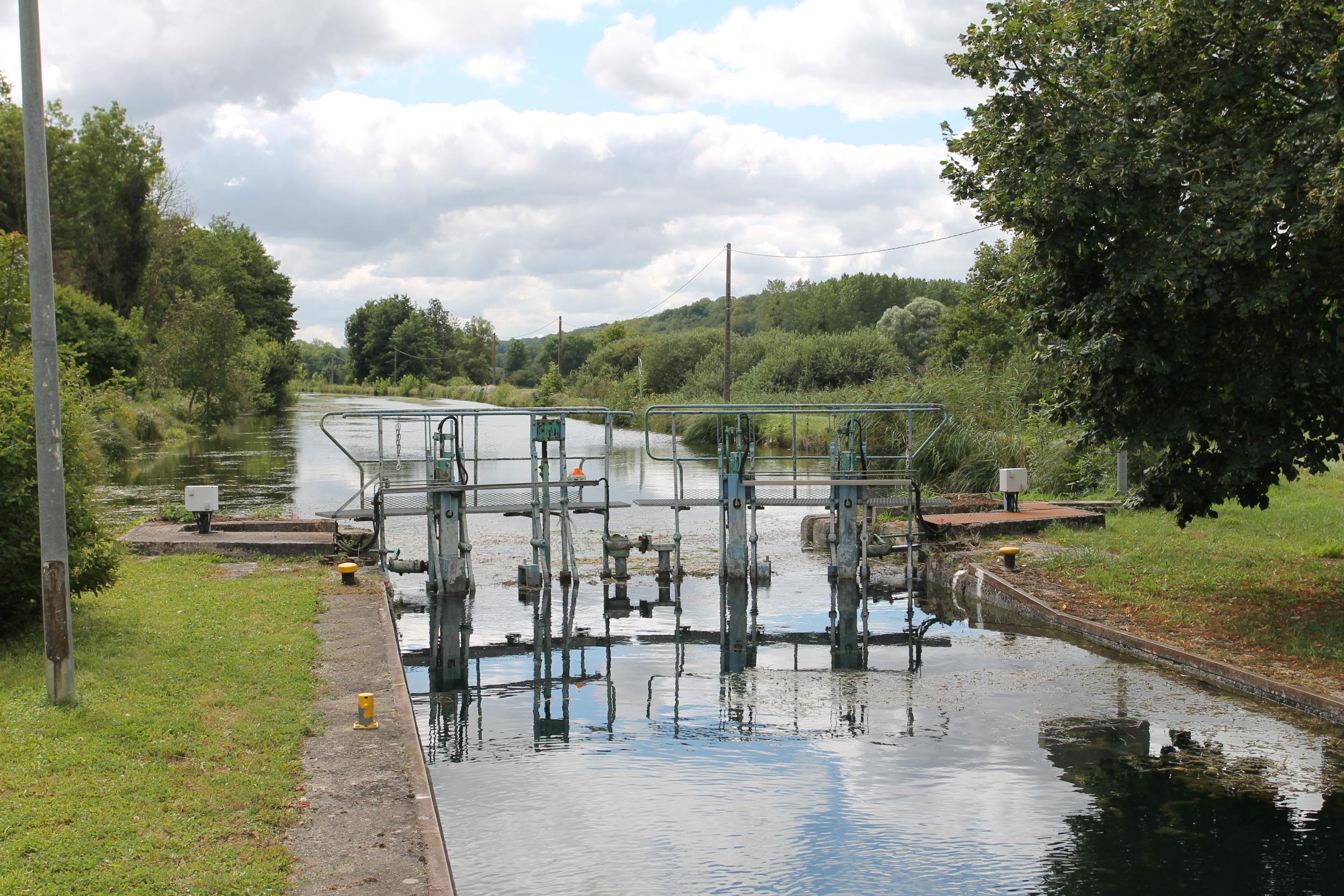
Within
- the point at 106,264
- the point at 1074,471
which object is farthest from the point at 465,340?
the point at 1074,471

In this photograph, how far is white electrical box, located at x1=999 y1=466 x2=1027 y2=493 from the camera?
17.8 meters

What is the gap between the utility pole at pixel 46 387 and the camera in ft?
24.5

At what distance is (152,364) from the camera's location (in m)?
49.5

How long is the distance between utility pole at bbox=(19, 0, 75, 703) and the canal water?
106 inches

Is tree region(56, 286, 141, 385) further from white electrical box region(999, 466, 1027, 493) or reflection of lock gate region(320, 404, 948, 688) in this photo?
white electrical box region(999, 466, 1027, 493)

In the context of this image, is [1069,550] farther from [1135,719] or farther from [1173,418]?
[1135,719]

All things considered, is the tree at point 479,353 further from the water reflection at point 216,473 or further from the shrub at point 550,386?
the water reflection at point 216,473

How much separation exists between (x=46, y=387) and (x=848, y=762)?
6155 mm

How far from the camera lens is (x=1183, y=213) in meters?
10.1

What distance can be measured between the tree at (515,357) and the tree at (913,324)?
57370mm

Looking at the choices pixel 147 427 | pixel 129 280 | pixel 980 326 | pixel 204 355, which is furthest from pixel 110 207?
pixel 980 326

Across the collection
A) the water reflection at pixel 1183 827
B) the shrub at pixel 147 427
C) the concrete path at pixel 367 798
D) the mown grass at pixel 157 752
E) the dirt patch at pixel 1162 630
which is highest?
the shrub at pixel 147 427

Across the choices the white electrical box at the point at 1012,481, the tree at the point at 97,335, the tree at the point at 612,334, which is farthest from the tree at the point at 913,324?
the white electrical box at the point at 1012,481

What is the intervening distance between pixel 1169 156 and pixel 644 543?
8.12 meters
